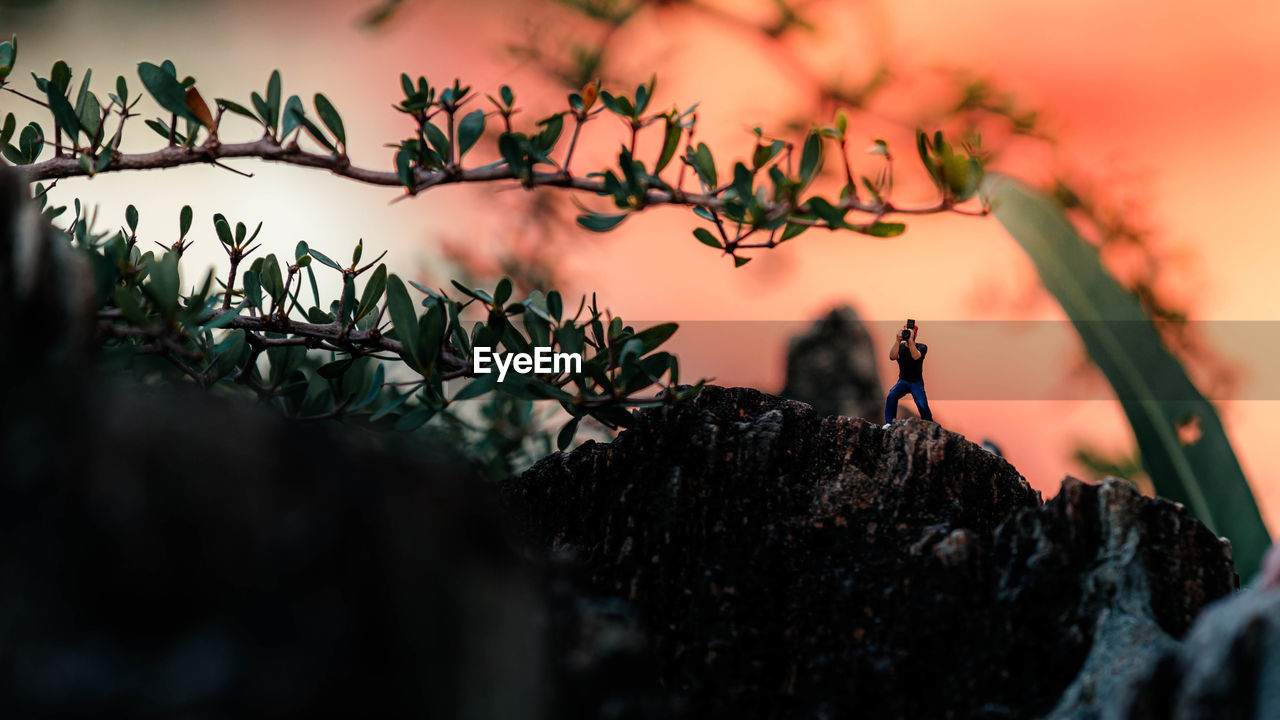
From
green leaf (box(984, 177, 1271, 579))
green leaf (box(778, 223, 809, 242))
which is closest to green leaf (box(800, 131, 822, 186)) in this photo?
green leaf (box(778, 223, 809, 242))

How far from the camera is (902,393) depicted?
75 centimetres

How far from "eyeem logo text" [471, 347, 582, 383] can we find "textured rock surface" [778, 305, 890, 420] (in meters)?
1.06

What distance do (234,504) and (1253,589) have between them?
444 mm

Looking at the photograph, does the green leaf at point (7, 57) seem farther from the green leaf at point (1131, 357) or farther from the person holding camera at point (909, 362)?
the green leaf at point (1131, 357)

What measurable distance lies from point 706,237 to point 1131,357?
3.09 feet

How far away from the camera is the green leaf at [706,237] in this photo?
25.0 inches

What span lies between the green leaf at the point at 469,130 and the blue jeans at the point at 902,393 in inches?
15.4

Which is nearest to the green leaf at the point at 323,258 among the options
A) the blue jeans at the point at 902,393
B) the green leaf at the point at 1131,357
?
the blue jeans at the point at 902,393

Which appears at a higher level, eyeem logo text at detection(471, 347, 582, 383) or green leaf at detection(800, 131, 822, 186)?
green leaf at detection(800, 131, 822, 186)

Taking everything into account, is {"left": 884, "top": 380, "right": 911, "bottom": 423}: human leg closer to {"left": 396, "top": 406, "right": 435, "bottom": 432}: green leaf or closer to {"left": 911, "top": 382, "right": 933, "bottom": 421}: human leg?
{"left": 911, "top": 382, "right": 933, "bottom": 421}: human leg

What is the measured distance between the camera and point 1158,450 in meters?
1.23

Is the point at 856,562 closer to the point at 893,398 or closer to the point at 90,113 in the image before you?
the point at 893,398

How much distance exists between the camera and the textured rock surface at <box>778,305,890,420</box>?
64.7 inches

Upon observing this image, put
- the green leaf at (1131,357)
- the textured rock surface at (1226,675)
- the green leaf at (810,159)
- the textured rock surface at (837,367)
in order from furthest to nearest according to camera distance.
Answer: the textured rock surface at (837,367)
the green leaf at (1131,357)
the green leaf at (810,159)
the textured rock surface at (1226,675)
